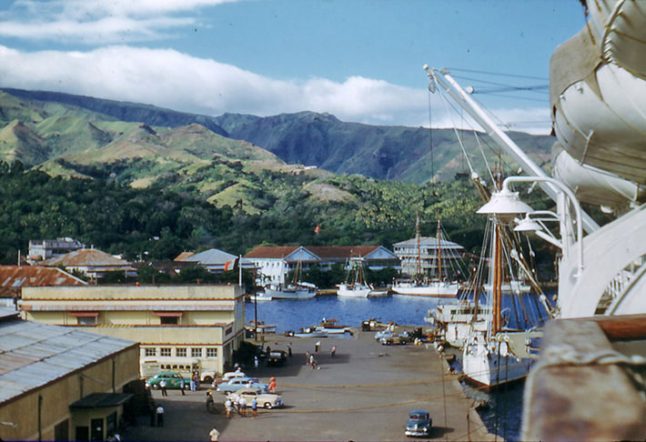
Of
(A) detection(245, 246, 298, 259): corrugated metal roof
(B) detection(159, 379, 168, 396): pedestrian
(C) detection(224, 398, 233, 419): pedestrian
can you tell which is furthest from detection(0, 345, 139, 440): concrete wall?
(A) detection(245, 246, 298, 259): corrugated metal roof

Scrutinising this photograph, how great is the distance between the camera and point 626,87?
779 cm

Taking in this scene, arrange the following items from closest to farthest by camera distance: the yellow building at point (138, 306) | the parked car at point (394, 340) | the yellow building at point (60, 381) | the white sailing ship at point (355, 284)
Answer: the yellow building at point (60, 381) < the yellow building at point (138, 306) < the parked car at point (394, 340) < the white sailing ship at point (355, 284)

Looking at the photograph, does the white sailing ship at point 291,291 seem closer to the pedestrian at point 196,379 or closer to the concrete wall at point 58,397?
the pedestrian at point 196,379

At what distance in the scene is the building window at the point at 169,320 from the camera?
33.7 meters

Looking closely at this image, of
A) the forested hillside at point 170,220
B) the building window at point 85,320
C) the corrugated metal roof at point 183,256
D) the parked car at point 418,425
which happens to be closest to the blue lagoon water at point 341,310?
the corrugated metal roof at point 183,256

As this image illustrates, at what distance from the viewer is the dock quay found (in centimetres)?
2202

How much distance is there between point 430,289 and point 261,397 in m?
69.2

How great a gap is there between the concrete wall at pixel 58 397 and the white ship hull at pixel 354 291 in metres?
69.3

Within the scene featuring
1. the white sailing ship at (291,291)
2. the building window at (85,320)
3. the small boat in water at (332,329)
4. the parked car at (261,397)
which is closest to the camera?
the parked car at (261,397)

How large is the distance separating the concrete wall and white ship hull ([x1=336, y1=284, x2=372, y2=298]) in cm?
6932

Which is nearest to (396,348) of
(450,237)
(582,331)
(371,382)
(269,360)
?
(269,360)

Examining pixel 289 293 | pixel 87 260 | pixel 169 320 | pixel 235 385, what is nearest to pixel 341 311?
pixel 289 293

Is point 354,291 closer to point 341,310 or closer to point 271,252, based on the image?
point 341,310

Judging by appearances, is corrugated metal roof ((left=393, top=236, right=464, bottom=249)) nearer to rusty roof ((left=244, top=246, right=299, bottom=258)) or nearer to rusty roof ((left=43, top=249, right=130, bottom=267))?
rusty roof ((left=244, top=246, right=299, bottom=258))
